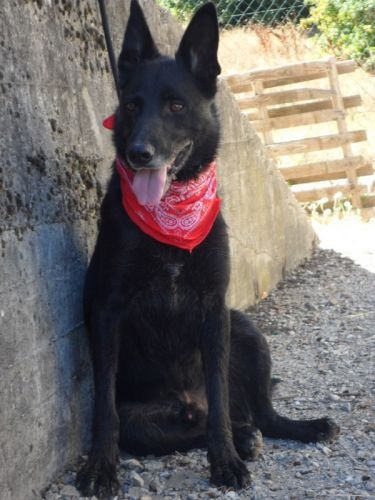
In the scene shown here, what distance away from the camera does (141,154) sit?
3420 millimetres

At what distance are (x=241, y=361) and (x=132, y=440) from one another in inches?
30.3

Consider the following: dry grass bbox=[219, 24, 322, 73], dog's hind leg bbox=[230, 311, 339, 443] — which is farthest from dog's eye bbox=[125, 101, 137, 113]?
dry grass bbox=[219, 24, 322, 73]

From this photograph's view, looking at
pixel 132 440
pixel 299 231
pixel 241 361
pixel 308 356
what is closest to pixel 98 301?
pixel 132 440

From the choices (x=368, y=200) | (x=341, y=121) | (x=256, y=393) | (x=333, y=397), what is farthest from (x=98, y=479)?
(x=341, y=121)

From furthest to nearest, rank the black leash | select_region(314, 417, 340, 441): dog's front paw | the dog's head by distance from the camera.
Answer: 1. the black leash
2. select_region(314, 417, 340, 441): dog's front paw
3. the dog's head

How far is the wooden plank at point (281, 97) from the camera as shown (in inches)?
450

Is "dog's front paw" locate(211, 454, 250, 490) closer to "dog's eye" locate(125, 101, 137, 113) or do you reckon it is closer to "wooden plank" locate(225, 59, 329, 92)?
"dog's eye" locate(125, 101, 137, 113)

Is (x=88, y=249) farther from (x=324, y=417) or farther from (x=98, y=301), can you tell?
(x=324, y=417)

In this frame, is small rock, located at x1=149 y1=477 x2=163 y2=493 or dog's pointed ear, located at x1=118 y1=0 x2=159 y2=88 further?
dog's pointed ear, located at x1=118 y1=0 x2=159 y2=88

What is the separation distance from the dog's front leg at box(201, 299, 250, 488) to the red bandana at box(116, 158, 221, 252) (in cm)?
33

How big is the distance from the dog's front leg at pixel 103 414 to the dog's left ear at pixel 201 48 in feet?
3.77

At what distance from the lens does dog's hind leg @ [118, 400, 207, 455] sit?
12.0 ft

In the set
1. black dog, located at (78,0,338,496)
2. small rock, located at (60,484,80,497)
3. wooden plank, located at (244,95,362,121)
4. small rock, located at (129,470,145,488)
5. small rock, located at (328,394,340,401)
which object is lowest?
small rock, located at (328,394,340,401)

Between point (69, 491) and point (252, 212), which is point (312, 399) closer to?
point (69, 491)
